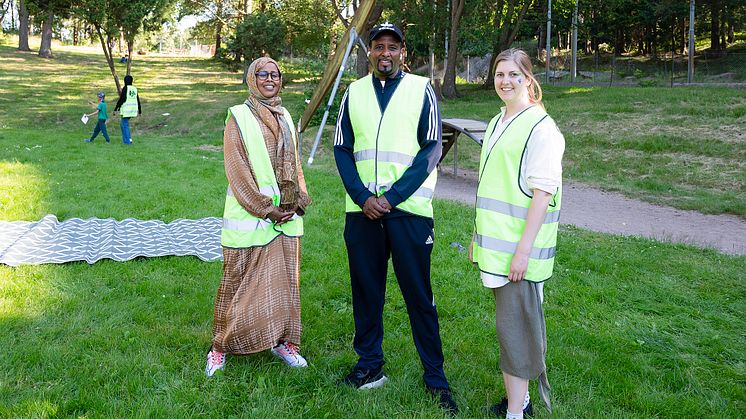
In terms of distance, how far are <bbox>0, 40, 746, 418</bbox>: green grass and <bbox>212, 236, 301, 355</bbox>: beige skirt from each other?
0.71 feet

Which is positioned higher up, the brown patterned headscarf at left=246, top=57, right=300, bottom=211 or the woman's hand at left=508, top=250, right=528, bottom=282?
the brown patterned headscarf at left=246, top=57, right=300, bottom=211

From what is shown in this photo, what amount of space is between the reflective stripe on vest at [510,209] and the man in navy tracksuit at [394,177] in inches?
17.6

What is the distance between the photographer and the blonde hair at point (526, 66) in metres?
3.16

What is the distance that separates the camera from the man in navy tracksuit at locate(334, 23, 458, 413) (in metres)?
3.55

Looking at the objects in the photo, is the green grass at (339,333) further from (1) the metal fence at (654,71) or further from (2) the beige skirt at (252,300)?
(1) the metal fence at (654,71)

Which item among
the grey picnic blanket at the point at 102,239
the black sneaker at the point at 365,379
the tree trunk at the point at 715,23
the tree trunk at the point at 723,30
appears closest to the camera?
the black sneaker at the point at 365,379

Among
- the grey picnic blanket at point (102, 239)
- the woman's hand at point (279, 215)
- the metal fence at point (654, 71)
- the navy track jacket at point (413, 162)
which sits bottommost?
the grey picnic blanket at point (102, 239)

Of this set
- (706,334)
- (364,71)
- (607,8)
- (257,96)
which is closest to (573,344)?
(706,334)

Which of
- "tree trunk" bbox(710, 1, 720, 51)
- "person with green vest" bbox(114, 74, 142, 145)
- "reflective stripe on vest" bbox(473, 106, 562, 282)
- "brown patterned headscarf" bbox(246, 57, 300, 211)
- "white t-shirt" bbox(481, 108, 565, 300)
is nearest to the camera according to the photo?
"white t-shirt" bbox(481, 108, 565, 300)

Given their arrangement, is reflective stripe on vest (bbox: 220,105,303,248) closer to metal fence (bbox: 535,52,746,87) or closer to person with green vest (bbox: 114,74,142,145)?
person with green vest (bbox: 114,74,142,145)

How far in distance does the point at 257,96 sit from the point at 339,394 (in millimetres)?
1878

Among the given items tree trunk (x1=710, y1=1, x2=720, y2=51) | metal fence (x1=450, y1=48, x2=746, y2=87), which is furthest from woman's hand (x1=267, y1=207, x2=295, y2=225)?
tree trunk (x1=710, y1=1, x2=720, y2=51)

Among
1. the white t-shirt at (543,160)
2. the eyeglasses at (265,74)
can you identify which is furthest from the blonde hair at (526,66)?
the eyeglasses at (265,74)

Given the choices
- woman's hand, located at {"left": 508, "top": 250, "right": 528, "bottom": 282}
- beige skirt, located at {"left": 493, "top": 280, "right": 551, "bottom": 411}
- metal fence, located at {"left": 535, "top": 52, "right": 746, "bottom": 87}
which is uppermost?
metal fence, located at {"left": 535, "top": 52, "right": 746, "bottom": 87}
